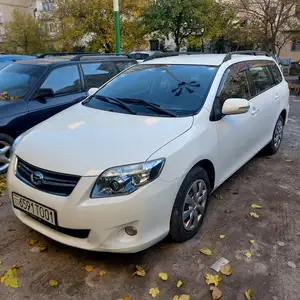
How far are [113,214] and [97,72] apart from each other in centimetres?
395

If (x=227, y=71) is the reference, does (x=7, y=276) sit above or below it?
below

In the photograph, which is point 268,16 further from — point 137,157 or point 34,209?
point 34,209

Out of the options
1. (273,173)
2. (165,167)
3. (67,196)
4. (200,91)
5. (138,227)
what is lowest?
(273,173)

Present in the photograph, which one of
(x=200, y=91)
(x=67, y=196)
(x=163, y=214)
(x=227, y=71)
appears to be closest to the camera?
(x=67, y=196)

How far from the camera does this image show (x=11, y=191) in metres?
2.66

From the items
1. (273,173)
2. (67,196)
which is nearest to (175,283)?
(67,196)

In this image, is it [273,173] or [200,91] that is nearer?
[200,91]

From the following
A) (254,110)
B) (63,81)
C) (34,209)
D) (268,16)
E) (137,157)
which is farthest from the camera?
(268,16)

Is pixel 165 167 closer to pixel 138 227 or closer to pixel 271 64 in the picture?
pixel 138 227

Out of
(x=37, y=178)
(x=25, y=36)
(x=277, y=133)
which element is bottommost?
(x=277, y=133)

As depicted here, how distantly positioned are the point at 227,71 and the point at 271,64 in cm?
194

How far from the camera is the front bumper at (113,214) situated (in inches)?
88.0

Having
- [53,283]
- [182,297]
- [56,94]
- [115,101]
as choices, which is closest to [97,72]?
[56,94]

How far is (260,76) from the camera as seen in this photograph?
4426 mm
